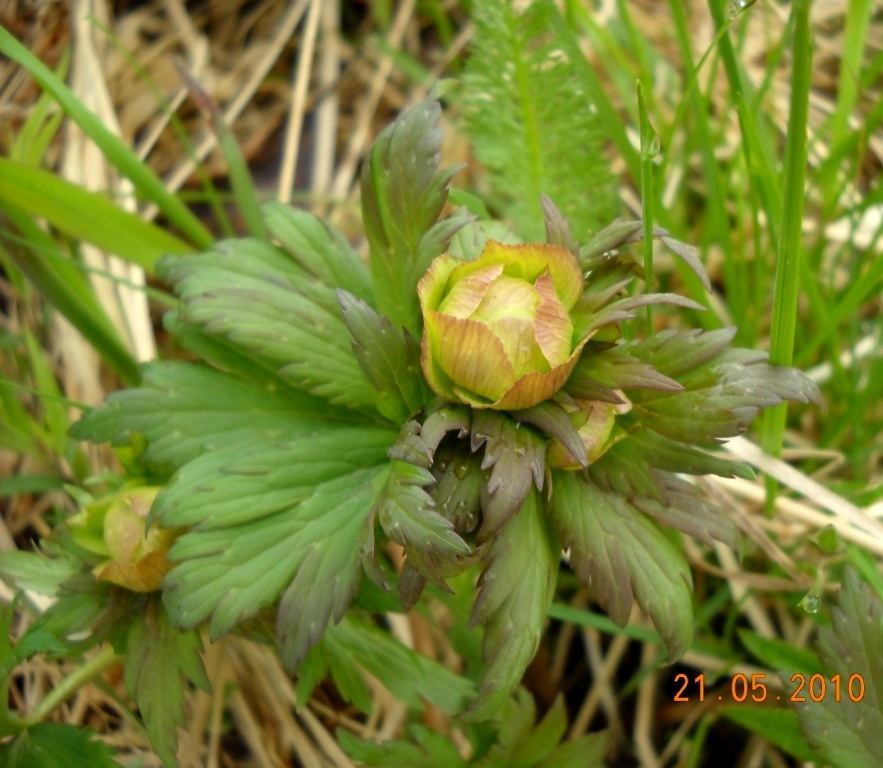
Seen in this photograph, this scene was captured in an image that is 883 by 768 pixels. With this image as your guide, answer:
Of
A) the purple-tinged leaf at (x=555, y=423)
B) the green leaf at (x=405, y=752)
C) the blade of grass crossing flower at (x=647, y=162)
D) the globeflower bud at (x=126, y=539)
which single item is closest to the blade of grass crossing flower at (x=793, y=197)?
the blade of grass crossing flower at (x=647, y=162)

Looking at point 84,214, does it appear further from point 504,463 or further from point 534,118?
point 504,463

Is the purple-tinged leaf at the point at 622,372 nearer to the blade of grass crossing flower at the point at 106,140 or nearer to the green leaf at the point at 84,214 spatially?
the green leaf at the point at 84,214

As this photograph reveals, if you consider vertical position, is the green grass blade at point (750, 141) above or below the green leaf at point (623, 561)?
above

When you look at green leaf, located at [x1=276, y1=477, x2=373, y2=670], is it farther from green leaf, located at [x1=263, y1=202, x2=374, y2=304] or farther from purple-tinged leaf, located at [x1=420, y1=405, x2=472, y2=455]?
green leaf, located at [x1=263, y1=202, x2=374, y2=304]

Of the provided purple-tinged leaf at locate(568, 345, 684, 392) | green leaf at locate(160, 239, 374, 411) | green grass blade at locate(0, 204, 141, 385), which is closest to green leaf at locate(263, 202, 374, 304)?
green leaf at locate(160, 239, 374, 411)

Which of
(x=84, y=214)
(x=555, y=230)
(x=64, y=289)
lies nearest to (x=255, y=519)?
(x=555, y=230)

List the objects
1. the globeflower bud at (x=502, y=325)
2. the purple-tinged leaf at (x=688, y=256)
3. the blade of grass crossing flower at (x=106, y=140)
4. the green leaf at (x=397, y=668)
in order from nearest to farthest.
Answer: the globeflower bud at (x=502, y=325) → the purple-tinged leaf at (x=688, y=256) → the green leaf at (x=397, y=668) → the blade of grass crossing flower at (x=106, y=140)
